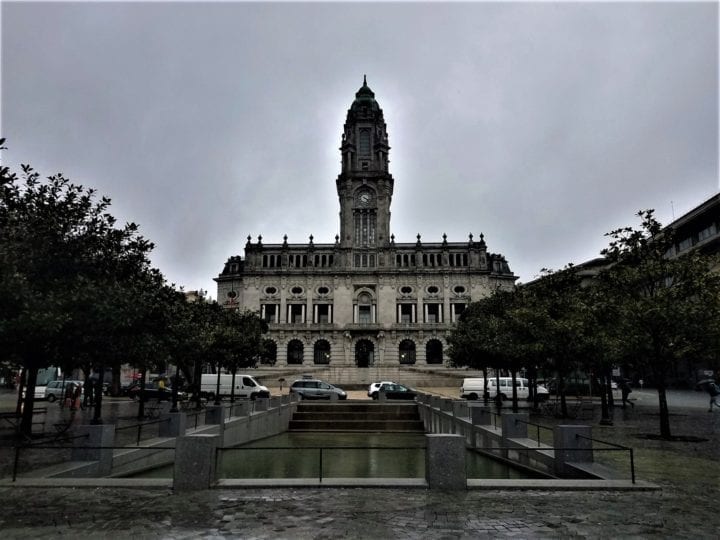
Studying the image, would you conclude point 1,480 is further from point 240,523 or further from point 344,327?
point 344,327

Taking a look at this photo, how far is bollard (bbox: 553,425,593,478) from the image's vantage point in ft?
40.4

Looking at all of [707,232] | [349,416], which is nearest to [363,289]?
[707,232]

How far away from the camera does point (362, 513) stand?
8.70 m

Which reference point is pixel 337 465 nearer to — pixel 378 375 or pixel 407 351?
pixel 378 375

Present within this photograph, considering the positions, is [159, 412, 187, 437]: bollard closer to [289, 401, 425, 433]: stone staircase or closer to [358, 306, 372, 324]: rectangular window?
[289, 401, 425, 433]: stone staircase

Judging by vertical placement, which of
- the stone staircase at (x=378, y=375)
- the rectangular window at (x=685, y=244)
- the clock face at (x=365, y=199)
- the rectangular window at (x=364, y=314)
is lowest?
the stone staircase at (x=378, y=375)

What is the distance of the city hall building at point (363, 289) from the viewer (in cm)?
7019

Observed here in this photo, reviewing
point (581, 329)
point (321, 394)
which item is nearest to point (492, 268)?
point (321, 394)

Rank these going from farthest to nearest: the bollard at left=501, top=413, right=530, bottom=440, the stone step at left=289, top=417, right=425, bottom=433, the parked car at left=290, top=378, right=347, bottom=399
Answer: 1. the parked car at left=290, top=378, right=347, bottom=399
2. the stone step at left=289, top=417, right=425, bottom=433
3. the bollard at left=501, top=413, right=530, bottom=440

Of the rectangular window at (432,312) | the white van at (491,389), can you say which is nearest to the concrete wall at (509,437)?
the white van at (491,389)

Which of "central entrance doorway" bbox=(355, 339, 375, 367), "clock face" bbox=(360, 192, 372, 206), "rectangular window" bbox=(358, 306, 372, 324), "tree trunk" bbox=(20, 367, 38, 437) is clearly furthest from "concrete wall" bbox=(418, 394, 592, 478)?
"clock face" bbox=(360, 192, 372, 206)

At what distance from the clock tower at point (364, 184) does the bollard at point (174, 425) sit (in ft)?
186

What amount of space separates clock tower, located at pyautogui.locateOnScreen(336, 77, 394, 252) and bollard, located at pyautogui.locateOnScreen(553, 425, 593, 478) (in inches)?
2380

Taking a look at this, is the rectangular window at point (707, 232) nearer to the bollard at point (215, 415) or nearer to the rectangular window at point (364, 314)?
the rectangular window at point (364, 314)
